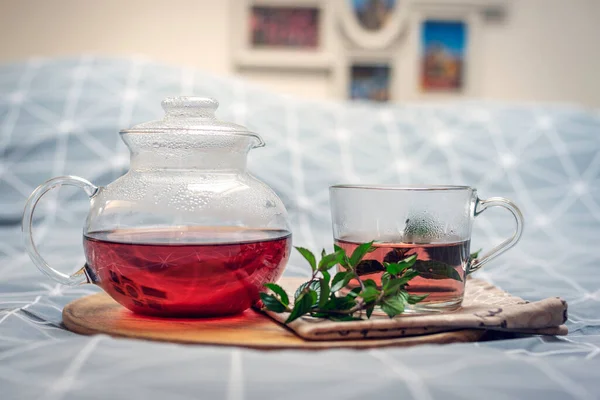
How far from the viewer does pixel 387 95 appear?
267 centimetres

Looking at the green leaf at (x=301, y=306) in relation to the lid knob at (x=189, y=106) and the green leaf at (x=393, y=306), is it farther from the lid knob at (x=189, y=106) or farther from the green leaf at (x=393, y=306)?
the lid knob at (x=189, y=106)

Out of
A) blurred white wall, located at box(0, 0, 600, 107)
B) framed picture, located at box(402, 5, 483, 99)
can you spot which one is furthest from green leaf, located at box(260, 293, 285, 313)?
framed picture, located at box(402, 5, 483, 99)

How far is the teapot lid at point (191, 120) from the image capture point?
2.02 ft

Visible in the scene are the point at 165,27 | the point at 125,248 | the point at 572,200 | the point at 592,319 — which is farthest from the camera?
the point at 165,27

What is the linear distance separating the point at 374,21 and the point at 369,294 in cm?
221

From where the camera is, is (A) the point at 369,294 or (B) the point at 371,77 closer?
(A) the point at 369,294

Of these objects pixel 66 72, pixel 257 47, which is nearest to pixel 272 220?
pixel 66 72

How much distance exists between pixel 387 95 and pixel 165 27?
0.91 meters

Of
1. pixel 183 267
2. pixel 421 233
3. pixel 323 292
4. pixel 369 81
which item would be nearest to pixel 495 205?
pixel 421 233

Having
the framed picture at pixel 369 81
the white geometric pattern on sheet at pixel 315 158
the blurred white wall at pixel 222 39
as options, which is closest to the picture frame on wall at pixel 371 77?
the framed picture at pixel 369 81

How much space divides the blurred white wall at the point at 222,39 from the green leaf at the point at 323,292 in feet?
6.79

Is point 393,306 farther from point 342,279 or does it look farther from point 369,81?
point 369,81

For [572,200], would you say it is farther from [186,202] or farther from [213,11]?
[213,11]

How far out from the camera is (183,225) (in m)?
0.61
